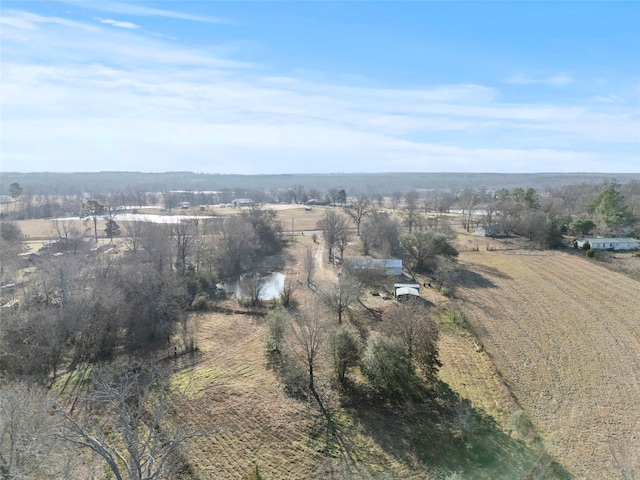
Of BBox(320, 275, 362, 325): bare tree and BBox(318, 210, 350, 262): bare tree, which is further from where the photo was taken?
BBox(318, 210, 350, 262): bare tree

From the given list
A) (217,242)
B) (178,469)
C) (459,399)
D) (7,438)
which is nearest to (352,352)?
(459,399)

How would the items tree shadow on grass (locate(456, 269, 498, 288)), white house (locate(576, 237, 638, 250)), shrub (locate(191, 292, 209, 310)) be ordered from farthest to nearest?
white house (locate(576, 237, 638, 250)) < tree shadow on grass (locate(456, 269, 498, 288)) < shrub (locate(191, 292, 209, 310))

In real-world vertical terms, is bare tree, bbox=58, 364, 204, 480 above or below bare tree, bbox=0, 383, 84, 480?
below

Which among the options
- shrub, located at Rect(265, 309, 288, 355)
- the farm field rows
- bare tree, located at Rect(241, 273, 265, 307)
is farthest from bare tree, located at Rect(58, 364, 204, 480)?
the farm field rows

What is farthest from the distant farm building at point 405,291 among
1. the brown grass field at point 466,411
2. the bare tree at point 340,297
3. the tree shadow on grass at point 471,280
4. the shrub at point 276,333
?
the shrub at point 276,333

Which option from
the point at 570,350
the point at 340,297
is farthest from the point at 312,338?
the point at 570,350

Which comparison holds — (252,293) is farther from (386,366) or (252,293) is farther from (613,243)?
(613,243)

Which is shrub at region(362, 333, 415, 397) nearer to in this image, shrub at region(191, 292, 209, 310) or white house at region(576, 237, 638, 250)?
shrub at region(191, 292, 209, 310)
